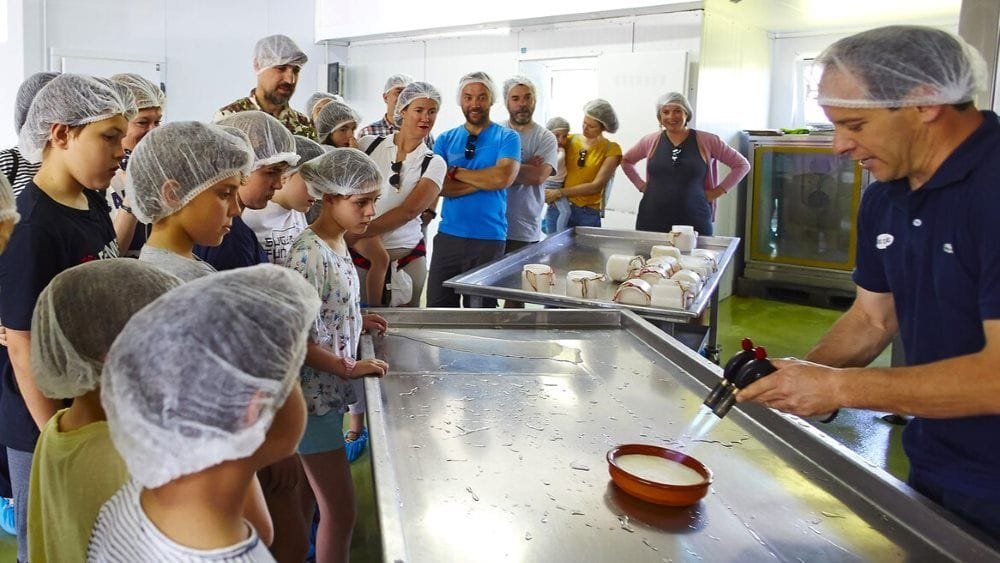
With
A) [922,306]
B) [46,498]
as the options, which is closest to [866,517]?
[922,306]

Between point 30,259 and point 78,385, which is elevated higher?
point 30,259

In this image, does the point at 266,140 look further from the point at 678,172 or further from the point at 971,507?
the point at 678,172

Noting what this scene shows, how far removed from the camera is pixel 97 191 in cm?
192

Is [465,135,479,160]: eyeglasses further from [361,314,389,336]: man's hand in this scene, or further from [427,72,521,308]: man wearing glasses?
[361,314,389,336]: man's hand

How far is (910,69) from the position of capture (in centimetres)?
127

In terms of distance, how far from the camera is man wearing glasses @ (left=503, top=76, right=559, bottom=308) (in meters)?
4.03

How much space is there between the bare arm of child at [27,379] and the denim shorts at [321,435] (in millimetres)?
543

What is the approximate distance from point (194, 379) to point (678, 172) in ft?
13.0

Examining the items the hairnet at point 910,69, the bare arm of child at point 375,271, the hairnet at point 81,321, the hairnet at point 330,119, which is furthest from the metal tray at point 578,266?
the hairnet at point 81,321

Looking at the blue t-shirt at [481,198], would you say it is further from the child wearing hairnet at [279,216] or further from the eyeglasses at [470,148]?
the child wearing hairnet at [279,216]

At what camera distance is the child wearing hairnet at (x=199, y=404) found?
866 millimetres

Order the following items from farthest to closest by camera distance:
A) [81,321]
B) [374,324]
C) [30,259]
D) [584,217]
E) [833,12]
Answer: [833,12] → [584,217] → [374,324] → [30,259] → [81,321]

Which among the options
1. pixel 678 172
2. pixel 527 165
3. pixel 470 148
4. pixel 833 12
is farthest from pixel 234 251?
pixel 833 12

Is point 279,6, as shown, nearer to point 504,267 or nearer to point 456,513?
point 504,267
